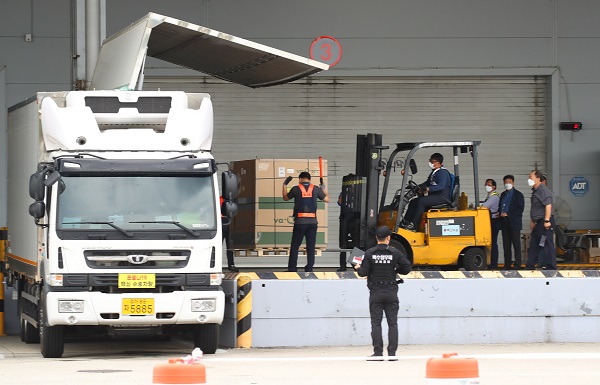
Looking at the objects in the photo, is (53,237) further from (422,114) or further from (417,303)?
(422,114)

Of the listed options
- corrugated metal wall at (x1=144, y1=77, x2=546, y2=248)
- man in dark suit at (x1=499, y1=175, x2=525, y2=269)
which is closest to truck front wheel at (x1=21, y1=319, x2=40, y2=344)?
man in dark suit at (x1=499, y1=175, x2=525, y2=269)

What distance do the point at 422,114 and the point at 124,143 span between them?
15.2m

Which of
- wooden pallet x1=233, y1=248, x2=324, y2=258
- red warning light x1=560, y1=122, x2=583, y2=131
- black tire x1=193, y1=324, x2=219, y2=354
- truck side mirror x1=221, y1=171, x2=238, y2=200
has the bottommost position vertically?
black tire x1=193, y1=324, x2=219, y2=354

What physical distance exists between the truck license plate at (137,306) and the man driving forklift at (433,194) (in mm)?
7491

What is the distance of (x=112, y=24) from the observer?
28.1 meters

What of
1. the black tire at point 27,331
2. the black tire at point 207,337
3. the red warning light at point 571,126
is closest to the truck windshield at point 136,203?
the black tire at point 207,337

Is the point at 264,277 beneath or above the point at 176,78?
beneath

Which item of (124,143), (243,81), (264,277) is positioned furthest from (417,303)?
(243,81)

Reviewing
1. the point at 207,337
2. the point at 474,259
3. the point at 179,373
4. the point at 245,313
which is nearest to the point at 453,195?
the point at 474,259

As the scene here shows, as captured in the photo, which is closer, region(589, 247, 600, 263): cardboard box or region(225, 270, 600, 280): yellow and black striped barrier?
region(225, 270, 600, 280): yellow and black striped barrier

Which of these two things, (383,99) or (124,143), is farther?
(383,99)

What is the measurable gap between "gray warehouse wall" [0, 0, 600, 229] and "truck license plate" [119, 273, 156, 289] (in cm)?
1449

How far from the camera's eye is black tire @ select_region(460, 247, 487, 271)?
69.1 feet

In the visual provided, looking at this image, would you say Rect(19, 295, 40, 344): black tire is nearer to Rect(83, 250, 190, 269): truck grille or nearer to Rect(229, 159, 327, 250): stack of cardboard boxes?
Rect(83, 250, 190, 269): truck grille
